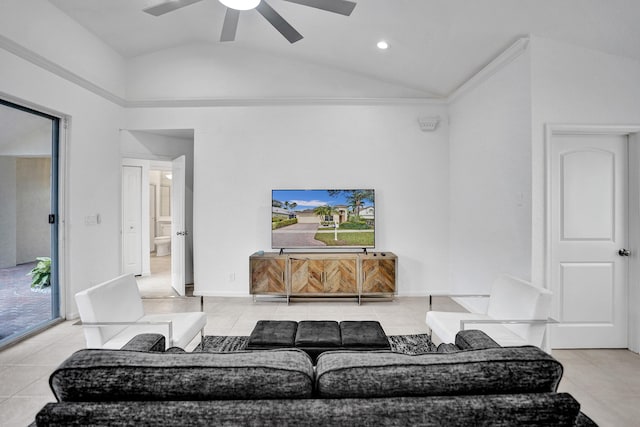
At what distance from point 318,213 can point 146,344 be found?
329 centimetres

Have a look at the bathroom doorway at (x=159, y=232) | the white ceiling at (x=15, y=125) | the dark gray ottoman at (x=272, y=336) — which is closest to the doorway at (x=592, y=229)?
the dark gray ottoman at (x=272, y=336)

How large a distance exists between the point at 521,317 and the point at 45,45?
16.1 feet

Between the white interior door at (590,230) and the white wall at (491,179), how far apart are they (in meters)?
0.27

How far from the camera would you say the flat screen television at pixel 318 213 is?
4891 millimetres

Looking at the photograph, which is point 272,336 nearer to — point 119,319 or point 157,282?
point 119,319

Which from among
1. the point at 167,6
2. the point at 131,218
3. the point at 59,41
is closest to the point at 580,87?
the point at 167,6

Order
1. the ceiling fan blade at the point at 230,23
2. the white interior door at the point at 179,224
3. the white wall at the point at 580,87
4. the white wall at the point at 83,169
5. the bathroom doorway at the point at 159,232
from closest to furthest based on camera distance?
the ceiling fan blade at the point at 230,23, the white wall at the point at 580,87, the white wall at the point at 83,169, the white interior door at the point at 179,224, the bathroom doorway at the point at 159,232

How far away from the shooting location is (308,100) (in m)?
4.93

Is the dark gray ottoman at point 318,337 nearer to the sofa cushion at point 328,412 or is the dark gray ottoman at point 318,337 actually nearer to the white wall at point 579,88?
the sofa cushion at point 328,412

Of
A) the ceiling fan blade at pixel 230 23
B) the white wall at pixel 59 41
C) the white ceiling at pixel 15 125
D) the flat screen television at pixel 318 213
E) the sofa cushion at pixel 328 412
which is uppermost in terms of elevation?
the white wall at pixel 59 41

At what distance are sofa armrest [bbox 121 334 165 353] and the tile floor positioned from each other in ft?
3.22

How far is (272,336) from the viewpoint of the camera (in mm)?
2490

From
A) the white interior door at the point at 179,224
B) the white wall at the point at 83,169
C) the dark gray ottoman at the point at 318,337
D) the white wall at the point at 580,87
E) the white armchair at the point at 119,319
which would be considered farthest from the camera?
the white interior door at the point at 179,224

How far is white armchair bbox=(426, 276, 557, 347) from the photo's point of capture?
238cm
